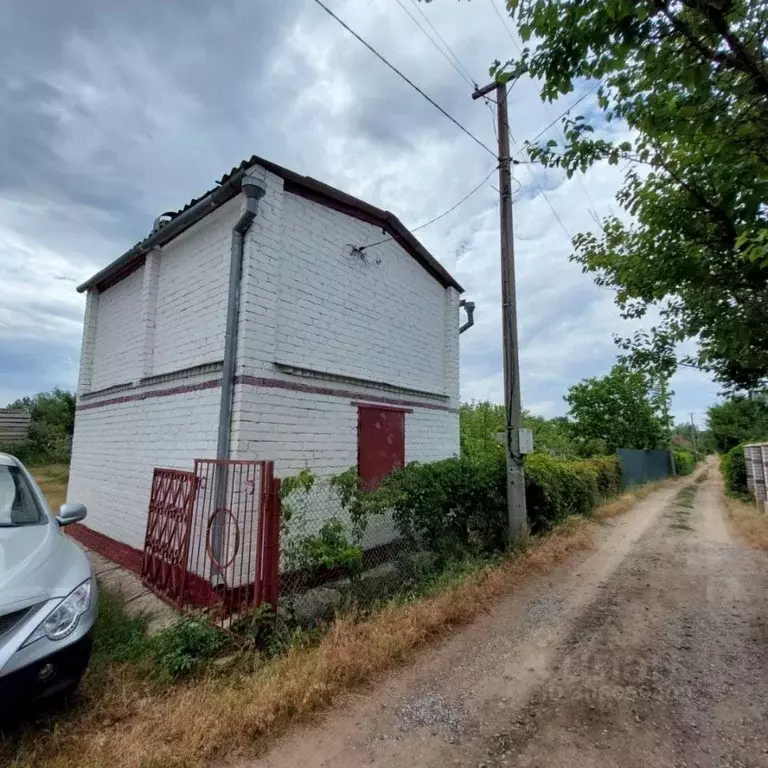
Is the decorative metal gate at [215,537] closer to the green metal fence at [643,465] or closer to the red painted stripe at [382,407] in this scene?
the red painted stripe at [382,407]

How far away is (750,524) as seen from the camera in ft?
31.2

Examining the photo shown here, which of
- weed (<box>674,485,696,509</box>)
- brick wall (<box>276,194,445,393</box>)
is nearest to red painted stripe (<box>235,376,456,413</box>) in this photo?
brick wall (<box>276,194,445,393</box>)

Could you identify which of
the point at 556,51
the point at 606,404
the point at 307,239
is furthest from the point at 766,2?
the point at 606,404

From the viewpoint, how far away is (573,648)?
3.86 meters

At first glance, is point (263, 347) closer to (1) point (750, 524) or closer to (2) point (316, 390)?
(2) point (316, 390)

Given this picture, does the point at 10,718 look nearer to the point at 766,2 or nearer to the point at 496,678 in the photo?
the point at 496,678

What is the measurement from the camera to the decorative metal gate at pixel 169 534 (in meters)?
4.65

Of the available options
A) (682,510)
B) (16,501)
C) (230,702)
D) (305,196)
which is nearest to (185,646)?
(230,702)

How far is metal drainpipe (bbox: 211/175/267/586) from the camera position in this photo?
15.4 ft

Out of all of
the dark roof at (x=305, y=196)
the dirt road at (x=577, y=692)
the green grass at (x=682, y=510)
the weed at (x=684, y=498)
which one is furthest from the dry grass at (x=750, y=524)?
the dark roof at (x=305, y=196)

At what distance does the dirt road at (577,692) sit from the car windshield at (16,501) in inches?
107

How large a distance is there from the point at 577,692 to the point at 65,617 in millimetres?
3644

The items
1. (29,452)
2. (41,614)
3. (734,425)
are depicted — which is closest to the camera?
(41,614)

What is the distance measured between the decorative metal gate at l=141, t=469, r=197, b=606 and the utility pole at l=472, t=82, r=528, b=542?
472cm
